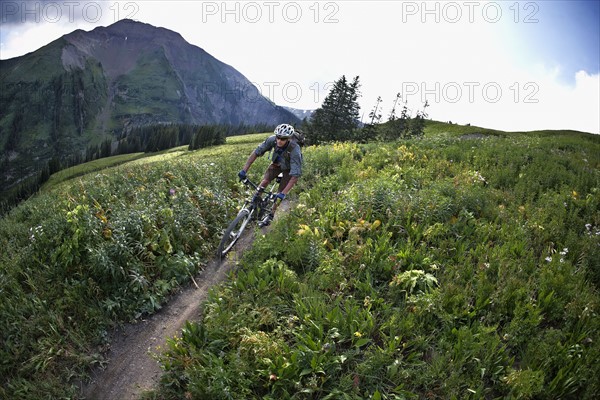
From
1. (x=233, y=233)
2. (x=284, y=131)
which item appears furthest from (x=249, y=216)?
(x=284, y=131)

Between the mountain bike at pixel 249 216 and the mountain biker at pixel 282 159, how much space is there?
4.2 inches

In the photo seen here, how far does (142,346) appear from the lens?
21.0ft

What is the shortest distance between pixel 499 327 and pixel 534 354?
724 millimetres

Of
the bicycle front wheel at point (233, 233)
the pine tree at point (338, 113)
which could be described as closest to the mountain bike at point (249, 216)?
the bicycle front wheel at point (233, 233)

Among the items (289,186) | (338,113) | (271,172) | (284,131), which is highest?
(338,113)

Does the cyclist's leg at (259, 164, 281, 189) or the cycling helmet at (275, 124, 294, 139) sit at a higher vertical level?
the cycling helmet at (275, 124, 294, 139)

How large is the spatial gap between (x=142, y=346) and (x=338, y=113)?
155ft

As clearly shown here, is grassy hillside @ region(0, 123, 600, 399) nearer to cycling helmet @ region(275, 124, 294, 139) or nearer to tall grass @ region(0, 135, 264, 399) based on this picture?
tall grass @ region(0, 135, 264, 399)

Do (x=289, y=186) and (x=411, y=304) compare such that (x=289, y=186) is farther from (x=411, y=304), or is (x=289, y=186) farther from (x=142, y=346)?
(x=142, y=346)

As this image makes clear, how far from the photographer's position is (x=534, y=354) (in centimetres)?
532

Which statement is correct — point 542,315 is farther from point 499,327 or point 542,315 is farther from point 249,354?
point 249,354

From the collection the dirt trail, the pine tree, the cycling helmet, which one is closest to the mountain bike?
the dirt trail

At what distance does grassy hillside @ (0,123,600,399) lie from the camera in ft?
17.1

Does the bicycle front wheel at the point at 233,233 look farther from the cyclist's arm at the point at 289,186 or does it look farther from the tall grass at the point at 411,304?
the cyclist's arm at the point at 289,186
